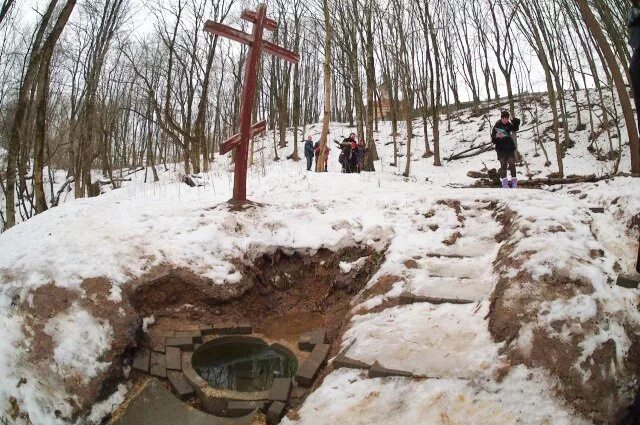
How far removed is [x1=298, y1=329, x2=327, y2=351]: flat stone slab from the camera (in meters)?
4.19

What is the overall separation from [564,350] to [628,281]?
3.84 ft

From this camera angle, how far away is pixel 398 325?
3859 mm

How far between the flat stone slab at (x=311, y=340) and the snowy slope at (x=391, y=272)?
0.35 m

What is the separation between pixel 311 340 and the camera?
166 inches

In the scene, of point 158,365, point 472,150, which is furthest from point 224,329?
point 472,150

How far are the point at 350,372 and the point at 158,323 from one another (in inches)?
92.4

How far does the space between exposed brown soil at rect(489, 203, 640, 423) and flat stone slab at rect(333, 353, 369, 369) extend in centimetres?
107

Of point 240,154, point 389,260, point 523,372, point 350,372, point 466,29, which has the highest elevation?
point 466,29

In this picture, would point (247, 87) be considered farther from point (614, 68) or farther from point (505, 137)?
point (614, 68)

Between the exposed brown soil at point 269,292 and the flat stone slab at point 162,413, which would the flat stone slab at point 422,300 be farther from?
the flat stone slab at point 162,413

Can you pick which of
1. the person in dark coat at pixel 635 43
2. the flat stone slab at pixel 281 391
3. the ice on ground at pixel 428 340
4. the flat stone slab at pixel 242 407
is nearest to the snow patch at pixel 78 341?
the flat stone slab at pixel 242 407

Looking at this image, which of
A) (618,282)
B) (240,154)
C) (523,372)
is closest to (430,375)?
(523,372)

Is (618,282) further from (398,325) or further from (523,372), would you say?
(398,325)

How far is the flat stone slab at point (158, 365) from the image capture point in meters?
3.86
